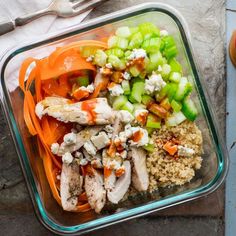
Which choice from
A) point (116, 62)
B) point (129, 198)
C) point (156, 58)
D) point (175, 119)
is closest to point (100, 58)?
point (116, 62)

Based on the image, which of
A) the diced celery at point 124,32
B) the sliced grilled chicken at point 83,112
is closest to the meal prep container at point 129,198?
the diced celery at point 124,32

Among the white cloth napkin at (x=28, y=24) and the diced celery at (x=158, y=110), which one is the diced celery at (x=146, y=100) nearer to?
the diced celery at (x=158, y=110)

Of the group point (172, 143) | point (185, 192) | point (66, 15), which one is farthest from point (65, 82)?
point (185, 192)

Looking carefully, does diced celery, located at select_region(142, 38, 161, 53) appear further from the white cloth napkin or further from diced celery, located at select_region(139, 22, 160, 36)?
the white cloth napkin

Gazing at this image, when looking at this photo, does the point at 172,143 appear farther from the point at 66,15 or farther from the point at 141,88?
the point at 66,15

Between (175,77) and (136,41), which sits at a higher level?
(136,41)

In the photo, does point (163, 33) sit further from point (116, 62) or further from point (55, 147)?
point (55, 147)
